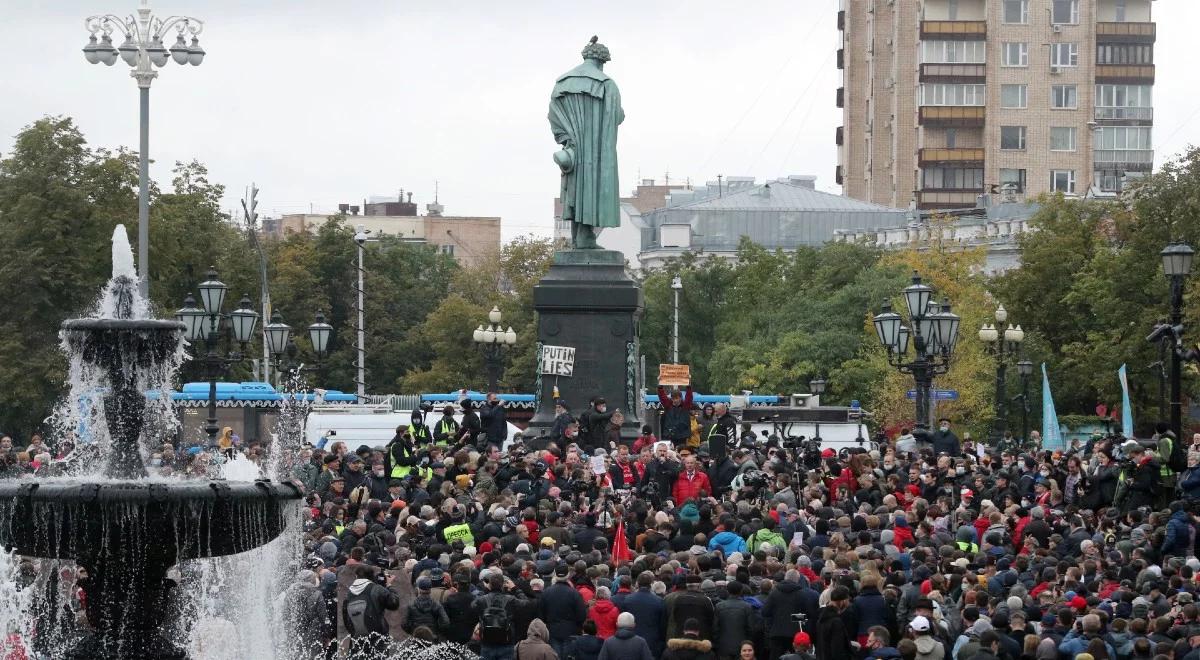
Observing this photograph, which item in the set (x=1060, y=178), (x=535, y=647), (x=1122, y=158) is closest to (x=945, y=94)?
(x=1060, y=178)

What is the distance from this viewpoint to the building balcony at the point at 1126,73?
364ft

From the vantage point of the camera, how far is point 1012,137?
366 ft

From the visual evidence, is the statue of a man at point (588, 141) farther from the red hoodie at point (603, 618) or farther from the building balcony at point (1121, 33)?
the building balcony at point (1121, 33)

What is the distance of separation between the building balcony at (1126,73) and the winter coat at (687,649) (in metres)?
95.4

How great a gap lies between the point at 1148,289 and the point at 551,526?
42.0 meters

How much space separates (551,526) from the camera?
74.5 ft

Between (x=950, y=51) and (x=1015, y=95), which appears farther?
(x=1015, y=95)

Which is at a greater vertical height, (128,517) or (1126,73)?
(1126,73)

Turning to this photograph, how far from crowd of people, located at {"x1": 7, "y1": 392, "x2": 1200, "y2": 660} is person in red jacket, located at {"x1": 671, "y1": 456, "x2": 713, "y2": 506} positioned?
0.09 ft

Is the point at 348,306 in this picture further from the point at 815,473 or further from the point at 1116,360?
the point at 815,473

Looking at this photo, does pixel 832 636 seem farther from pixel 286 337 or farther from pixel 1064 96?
pixel 1064 96

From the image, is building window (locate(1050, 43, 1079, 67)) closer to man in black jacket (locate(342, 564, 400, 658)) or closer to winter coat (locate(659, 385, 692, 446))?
winter coat (locate(659, 385, 692, 446))

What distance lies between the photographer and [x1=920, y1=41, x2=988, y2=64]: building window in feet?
362

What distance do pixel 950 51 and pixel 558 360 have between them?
78.1m
